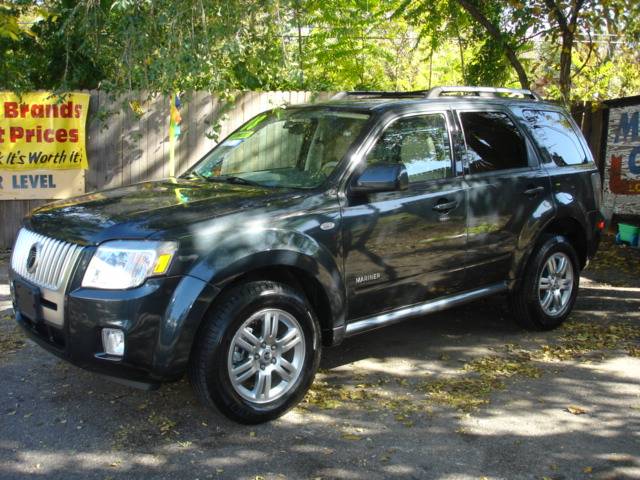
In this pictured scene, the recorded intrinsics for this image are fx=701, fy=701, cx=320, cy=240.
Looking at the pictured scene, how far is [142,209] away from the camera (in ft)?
13.3

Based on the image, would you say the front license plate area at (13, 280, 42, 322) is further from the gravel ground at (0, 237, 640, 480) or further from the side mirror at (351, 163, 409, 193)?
the side mirror at (351, 163, 409, 193)

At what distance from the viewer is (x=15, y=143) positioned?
8625mm

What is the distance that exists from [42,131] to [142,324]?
19.7 ft

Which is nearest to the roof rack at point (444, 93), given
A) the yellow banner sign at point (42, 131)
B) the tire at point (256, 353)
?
the tire at point (256, 353)

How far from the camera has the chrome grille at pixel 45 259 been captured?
12.6ft

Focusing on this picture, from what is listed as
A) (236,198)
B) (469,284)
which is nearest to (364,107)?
(236,198)

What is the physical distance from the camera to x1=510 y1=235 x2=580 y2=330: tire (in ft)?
18.7

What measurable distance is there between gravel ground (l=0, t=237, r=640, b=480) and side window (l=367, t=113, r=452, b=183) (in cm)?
144

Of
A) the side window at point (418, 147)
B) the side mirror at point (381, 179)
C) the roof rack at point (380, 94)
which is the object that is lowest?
the side mirror at point (381, 179)

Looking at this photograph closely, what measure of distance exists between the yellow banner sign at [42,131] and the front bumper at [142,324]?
5.52 m

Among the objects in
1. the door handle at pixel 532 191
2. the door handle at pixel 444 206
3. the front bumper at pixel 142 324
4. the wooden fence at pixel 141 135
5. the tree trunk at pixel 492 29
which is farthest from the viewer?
the tree trunk at pixel 492 29

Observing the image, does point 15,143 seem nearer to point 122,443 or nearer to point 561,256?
point 122,443

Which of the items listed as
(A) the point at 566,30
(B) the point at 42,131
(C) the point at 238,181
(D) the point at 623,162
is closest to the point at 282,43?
(C) the point at 238,181

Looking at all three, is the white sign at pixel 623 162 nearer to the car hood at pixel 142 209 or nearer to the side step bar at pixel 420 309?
the side step bar at pixel 420 309
